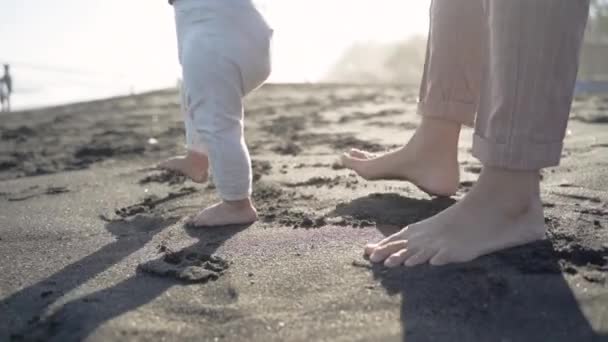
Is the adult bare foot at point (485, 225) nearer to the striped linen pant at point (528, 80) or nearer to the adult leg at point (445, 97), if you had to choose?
the striped linen pant at point (528, 80)

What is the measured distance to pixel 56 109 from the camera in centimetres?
641

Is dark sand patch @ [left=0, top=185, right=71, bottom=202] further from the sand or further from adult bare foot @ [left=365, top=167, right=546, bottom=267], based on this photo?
adult bare foot @ [left=365, top=167, right=546, bottom=267]

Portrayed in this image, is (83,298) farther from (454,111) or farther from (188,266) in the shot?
(454,111)

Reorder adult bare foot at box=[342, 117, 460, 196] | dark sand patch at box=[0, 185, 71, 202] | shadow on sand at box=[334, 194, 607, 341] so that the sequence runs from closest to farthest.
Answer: shadow on sand at box=[334, 194, 607, 341] < adult bare foot at box=[342, 117, 460, 196] < dark sand patch at box=[0, 185, 71, 202]

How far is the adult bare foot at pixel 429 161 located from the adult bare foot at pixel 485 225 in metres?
0.44

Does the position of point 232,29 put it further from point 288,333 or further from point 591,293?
point 591,293

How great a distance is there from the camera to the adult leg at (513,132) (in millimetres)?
1340

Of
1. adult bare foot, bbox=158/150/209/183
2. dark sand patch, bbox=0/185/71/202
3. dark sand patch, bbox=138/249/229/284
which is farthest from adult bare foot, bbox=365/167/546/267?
dark sand patch, bbox=0/185/71/202

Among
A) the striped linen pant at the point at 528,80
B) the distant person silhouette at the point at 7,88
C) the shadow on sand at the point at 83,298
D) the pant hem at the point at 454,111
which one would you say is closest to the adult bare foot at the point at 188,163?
the shadow on sand at the point at 83,298

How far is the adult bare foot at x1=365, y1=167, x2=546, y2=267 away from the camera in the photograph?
139 cm

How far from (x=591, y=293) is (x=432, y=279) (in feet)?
0.95

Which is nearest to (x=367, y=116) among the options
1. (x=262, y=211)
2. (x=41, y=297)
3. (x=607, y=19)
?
(x=262, y=211)

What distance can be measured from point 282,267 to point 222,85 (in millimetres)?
626

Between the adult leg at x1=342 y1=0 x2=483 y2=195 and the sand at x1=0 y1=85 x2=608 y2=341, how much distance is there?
0.29ft
